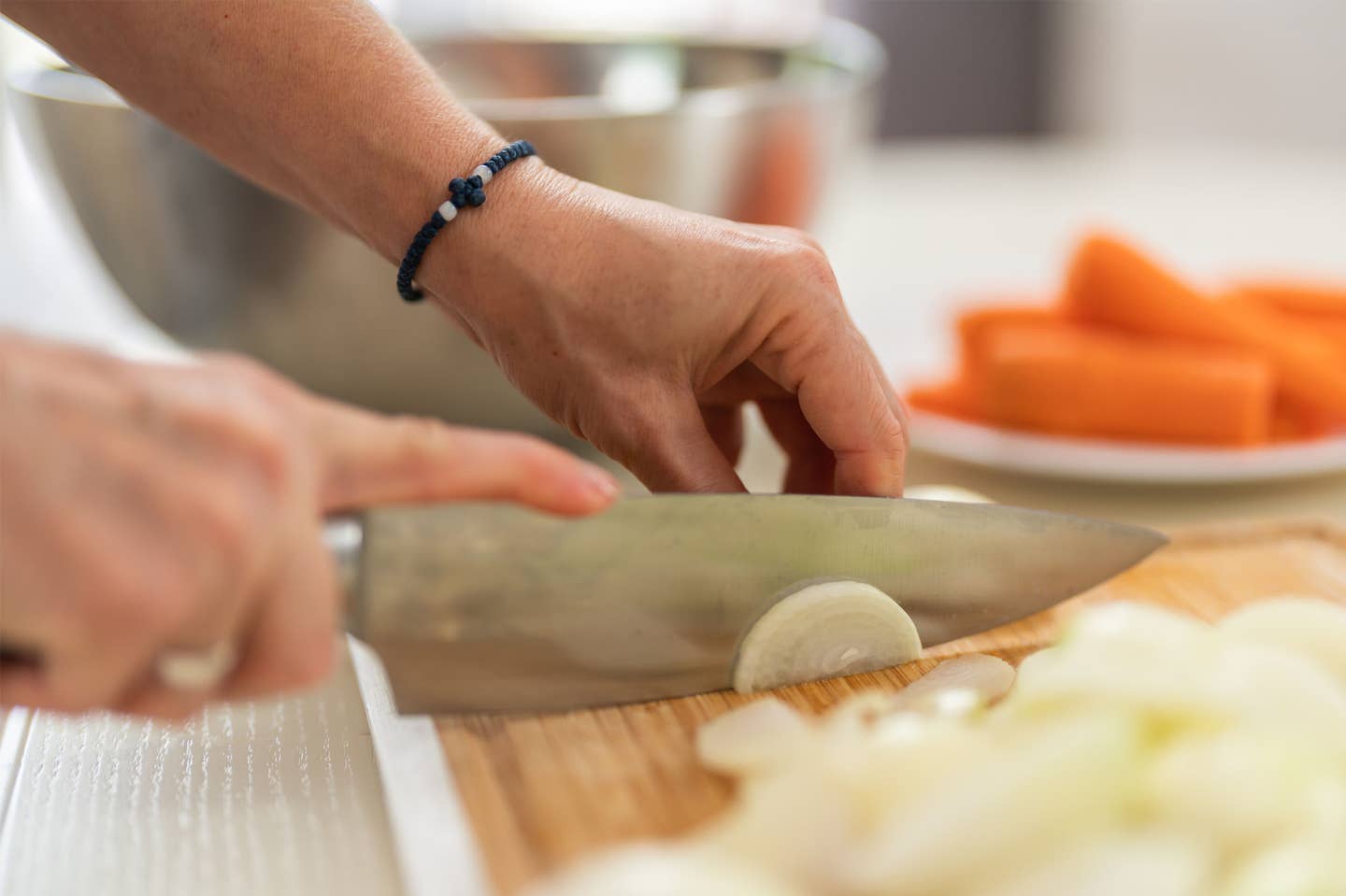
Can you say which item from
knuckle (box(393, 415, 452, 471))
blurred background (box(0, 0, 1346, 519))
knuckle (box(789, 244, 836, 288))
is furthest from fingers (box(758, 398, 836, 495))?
knuckle (box(393, 415, 452, 471))

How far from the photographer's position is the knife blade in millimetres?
728

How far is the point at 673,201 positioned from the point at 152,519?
0.71 metres

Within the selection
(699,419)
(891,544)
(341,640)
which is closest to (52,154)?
(341,640)

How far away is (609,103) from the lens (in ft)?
4.51

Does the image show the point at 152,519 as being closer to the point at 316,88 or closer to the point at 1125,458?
the point at 316,88

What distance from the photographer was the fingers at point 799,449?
98 cm

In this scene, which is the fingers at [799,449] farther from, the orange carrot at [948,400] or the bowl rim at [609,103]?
the orange carrot at [948,400]

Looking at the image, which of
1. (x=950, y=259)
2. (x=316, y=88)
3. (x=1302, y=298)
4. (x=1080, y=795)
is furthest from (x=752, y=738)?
(x=950, y=259)

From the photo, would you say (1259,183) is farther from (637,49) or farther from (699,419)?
(699,419)

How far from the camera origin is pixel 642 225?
85 cm

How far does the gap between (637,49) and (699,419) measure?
86 cm

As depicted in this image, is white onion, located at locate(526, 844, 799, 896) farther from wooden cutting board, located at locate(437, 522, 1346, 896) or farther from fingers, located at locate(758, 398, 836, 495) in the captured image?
fingers, located at locate(758, 398, 836, 495)

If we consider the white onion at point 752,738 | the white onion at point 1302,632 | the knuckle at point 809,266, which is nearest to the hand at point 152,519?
the white onion at point 752,738

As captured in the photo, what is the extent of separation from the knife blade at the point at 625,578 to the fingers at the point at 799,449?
0.14m
